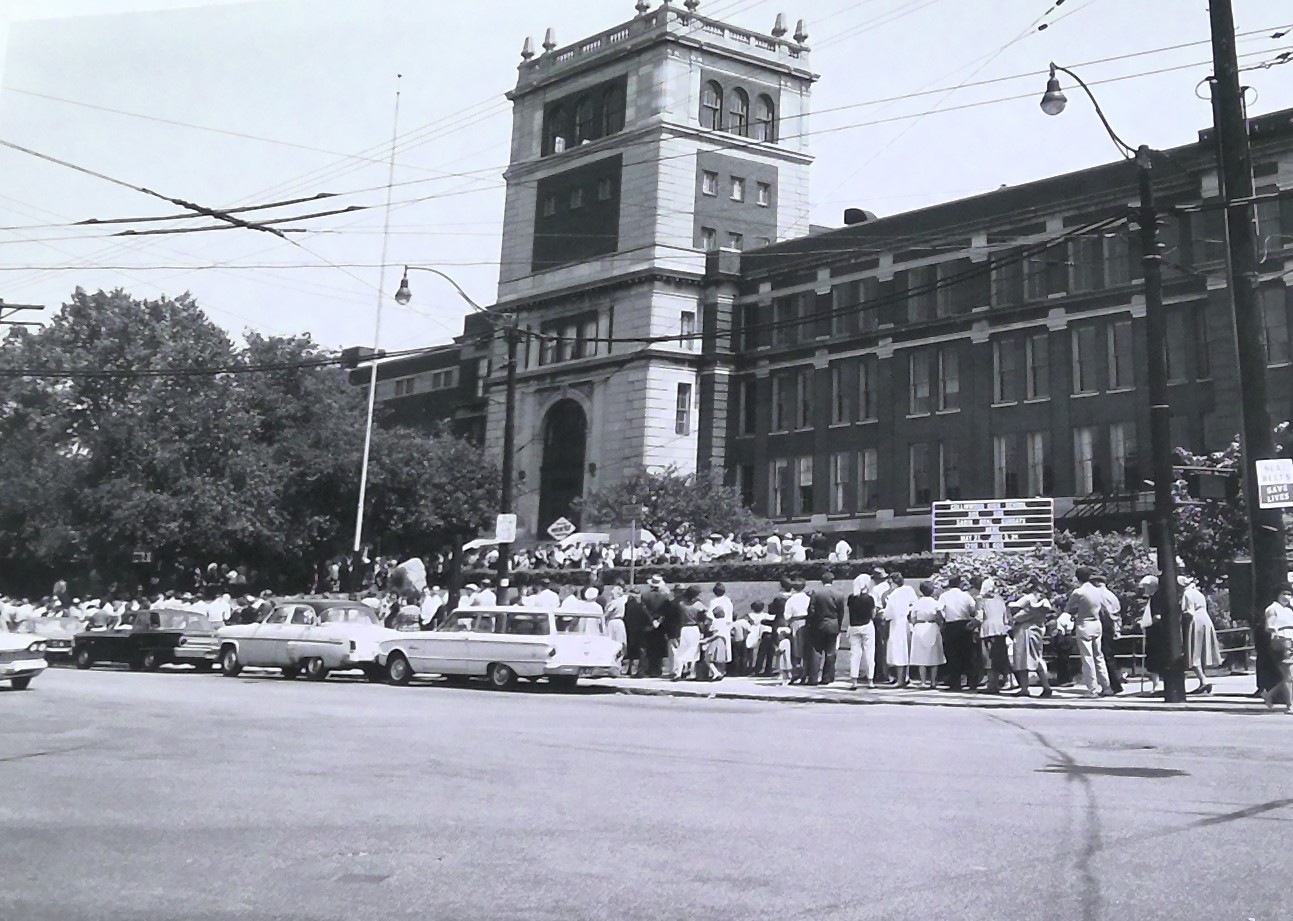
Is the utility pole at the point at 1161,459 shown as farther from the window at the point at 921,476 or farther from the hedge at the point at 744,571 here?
the window at the point at 921,476

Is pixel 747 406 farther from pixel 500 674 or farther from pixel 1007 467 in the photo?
pixel 500 674

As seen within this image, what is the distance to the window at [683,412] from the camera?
61.5m

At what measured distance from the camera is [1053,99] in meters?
21.0

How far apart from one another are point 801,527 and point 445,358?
3036cm

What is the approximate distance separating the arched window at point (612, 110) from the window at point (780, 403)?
1496 centimetres

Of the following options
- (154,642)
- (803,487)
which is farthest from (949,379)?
(154,642)

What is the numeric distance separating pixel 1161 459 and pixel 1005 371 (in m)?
31.8

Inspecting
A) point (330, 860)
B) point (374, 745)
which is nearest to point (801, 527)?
point (374, 745)

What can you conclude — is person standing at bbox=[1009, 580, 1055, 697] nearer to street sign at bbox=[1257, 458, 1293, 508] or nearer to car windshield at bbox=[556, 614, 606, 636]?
street sign at bbox=[1257, 458, 1293, 508]

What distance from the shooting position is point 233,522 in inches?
1853

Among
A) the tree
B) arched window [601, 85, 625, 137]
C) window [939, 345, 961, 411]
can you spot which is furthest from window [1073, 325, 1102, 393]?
arched window [601, 85, 625, 137]

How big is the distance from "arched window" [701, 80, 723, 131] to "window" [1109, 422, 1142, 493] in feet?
84.0

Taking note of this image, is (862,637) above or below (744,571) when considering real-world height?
below

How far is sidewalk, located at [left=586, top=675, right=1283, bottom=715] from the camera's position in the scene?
18.0 meters
